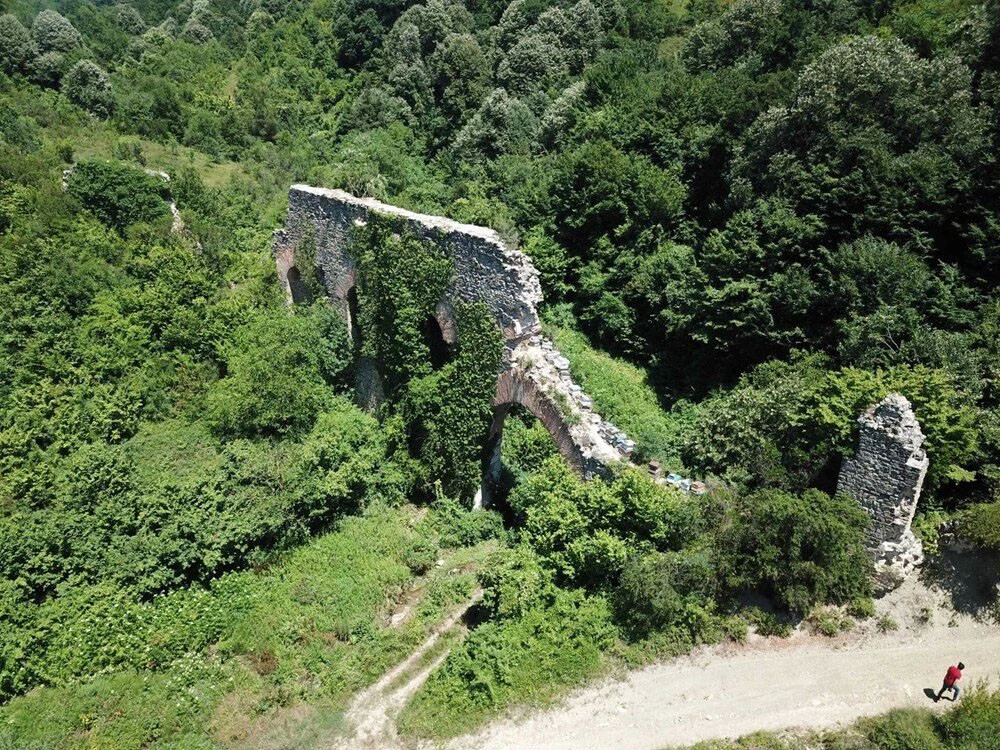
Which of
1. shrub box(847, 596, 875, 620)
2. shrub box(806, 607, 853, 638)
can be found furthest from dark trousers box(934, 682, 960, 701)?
shrub box(806, 607, 853, 638)

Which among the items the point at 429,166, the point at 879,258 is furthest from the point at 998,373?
the point at 429,166

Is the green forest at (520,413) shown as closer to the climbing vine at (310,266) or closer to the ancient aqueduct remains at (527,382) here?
the ancient aqueduct remains at (527,382)

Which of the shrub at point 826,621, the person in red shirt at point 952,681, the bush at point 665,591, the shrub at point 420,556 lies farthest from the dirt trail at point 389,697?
the person in red shirt at point 952,681

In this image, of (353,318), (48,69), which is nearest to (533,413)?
(353,318)

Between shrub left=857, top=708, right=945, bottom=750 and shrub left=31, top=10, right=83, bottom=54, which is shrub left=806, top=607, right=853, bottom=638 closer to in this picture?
shrub left=857, top=708, right=945, bottom=750

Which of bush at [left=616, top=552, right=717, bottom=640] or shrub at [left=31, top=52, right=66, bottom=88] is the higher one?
shrub at [left=31, top=52, right=66, bottom=88]

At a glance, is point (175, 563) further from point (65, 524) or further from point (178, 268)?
point (178, 268)

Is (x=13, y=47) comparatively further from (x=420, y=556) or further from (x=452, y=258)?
(x=420, y=556)
